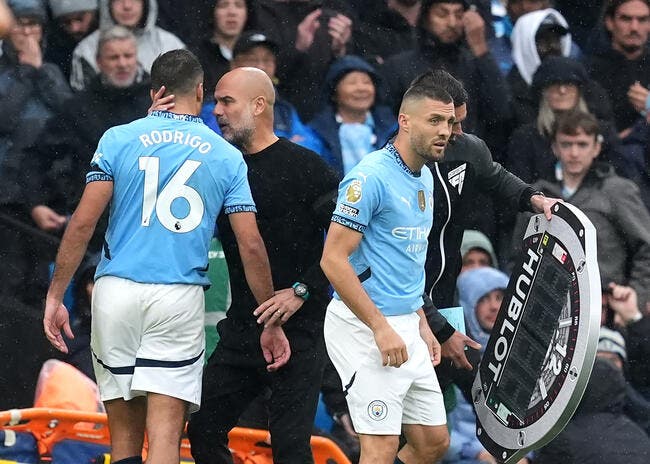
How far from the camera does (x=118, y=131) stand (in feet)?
20.7

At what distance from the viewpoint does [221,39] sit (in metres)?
9.91

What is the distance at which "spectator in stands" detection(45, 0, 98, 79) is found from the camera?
383 inches

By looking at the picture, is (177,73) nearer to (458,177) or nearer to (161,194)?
(161,194)

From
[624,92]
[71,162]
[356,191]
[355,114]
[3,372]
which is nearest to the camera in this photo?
[356,191]

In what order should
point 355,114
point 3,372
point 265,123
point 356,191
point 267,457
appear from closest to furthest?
point 356,191
point 265,123
point 267,457
point 3,372
point 355,114

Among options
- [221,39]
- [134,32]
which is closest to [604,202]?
[221,39]

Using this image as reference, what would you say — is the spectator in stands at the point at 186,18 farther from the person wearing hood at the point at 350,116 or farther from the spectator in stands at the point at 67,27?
the person wearing hood at the point at 350,116

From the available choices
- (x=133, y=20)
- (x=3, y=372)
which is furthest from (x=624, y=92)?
(x=3, y=372)

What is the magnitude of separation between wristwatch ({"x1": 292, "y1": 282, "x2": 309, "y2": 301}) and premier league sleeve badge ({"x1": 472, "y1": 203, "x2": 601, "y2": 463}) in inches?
41.8

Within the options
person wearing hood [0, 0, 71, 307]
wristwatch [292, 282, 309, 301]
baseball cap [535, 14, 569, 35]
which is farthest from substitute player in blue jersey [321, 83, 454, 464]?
baseball cap [535, 14, 569, 35]

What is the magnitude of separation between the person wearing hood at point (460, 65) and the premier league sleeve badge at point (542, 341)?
3.20 m

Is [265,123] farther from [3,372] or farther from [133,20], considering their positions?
[133,20]

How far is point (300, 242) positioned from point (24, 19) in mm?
3419

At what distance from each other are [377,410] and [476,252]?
11.3ft
